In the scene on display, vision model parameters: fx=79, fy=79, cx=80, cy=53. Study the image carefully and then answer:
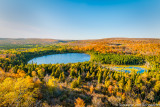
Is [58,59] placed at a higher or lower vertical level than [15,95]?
lower

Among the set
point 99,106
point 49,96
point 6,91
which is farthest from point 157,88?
point 6,91

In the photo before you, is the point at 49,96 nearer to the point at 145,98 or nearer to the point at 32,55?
the point at 145,98

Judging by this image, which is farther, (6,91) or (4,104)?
(6,91)

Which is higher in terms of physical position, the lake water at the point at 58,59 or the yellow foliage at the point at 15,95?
the yellow foliage at the point at 15,95

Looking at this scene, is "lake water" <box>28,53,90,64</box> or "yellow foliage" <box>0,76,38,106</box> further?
"lake water" <box>28,53,90,64</box>

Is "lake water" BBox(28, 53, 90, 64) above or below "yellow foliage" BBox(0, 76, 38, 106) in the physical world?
below

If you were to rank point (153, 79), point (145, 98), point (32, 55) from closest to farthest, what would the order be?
point (145, 98) → point (153, 79) → point (32, 55)

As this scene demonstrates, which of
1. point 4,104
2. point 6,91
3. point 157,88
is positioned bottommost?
point 157,88

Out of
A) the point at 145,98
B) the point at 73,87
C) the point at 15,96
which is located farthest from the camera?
the point at 73,87

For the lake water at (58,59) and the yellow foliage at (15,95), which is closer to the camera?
the yellow foliage at (15,95)

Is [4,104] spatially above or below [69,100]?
above

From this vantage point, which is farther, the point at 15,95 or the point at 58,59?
the point at 58,59
